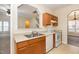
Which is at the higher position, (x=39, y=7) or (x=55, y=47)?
(x=39, y=7)

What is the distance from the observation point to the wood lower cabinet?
140 cm

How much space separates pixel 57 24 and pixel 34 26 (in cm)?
39

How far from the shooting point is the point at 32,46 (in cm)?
153

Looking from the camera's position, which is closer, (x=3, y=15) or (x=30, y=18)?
(x=3, y=15)

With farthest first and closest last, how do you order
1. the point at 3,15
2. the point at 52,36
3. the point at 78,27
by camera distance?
the point at 52,36 < the point at 78,27 < the point at 3,15

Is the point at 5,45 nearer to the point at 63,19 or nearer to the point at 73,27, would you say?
the point at 63,19

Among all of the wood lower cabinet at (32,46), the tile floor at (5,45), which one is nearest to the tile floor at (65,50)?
the wood lower cabinet at (32,46)

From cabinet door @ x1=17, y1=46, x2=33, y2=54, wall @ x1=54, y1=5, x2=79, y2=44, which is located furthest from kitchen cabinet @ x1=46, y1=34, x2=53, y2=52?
cabinet door @ x1=17, y1=46, x2=33, y2=54

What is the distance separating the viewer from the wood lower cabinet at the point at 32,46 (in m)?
1.40

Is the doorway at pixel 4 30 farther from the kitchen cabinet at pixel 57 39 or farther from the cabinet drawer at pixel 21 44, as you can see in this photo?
the kitchen cabinet at pixel 57 39

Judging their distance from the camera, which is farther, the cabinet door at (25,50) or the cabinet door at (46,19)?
the cabinet door at (46,19)

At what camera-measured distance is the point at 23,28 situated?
5.00 feet

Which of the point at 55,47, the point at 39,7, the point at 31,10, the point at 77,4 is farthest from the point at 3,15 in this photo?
the point at 77,4

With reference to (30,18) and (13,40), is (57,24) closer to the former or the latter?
(30,18)
